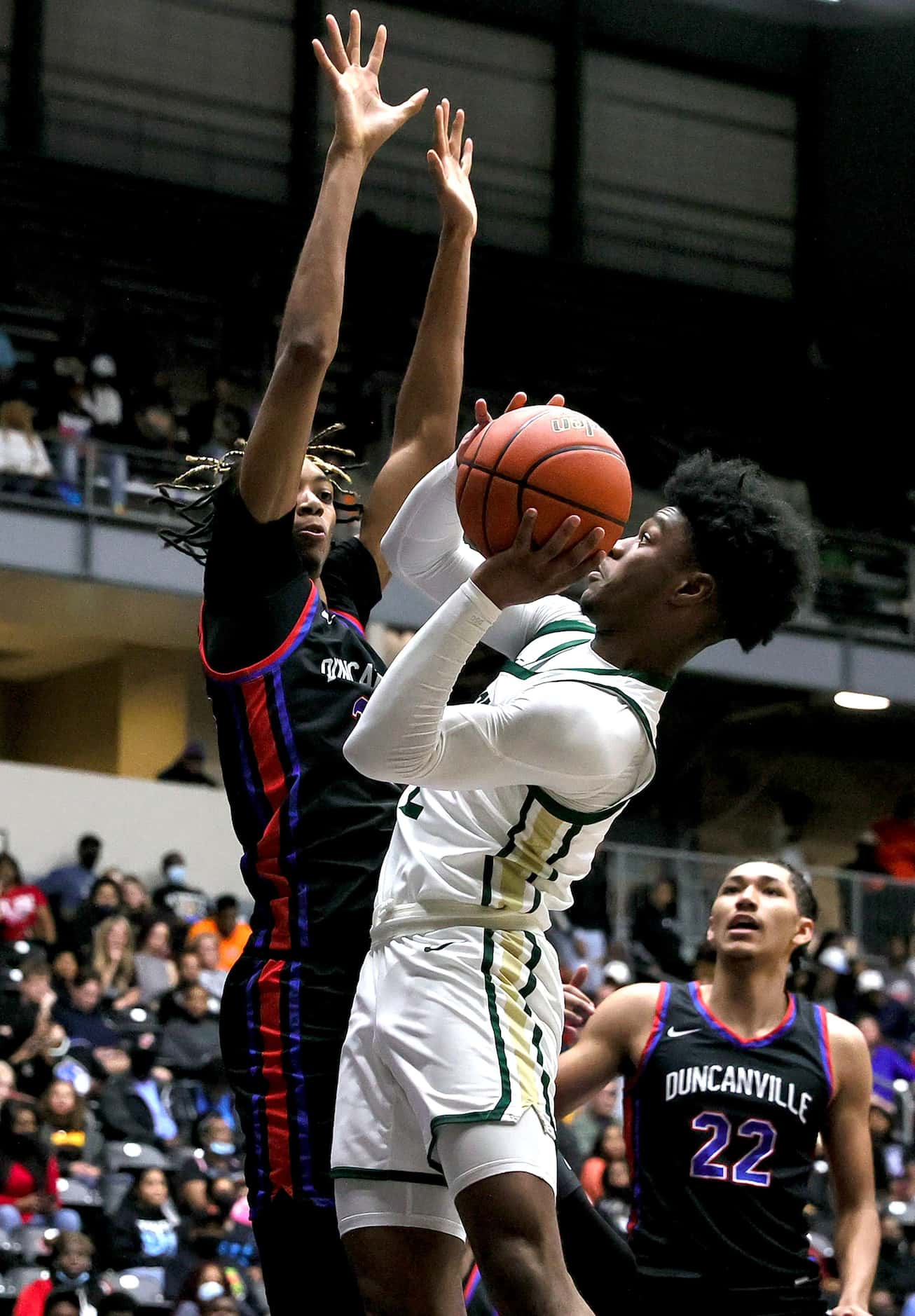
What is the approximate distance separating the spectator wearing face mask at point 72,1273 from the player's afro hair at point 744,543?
6.33 m

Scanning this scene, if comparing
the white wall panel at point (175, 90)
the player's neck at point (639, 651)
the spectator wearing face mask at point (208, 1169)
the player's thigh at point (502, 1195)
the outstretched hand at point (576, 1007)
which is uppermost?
the white wall panel at point (175, 90)

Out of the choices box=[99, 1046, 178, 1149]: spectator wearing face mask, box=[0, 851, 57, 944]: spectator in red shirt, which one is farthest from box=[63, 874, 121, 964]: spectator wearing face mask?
box=[99, 1046, 178, 1149]: spectator wearing face mask

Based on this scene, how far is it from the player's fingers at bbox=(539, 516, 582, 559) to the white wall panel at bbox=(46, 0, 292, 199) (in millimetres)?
18410

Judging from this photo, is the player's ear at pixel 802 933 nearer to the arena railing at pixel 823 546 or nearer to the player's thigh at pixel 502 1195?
the player's thigh at pixel 502 1195

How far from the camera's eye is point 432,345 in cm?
470

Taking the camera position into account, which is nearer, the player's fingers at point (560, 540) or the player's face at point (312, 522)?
the player's fingers at point (560, 540)

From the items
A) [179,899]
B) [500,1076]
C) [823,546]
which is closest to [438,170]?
[500,1076]

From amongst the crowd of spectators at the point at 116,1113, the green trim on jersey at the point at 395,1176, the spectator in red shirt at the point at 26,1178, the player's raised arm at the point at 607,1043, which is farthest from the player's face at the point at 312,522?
the spectator in red shirt at the point at 26,1178

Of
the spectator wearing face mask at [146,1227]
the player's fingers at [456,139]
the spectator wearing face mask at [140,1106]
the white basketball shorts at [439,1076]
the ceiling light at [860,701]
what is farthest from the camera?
the ceiling light at [860,701]

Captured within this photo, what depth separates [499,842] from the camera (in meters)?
3.72

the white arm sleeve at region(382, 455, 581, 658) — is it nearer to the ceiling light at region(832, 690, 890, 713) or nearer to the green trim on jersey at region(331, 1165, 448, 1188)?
the green trim on jersey at region(331, 1165, 448, 1188)

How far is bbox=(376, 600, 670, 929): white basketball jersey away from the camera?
3695 mm

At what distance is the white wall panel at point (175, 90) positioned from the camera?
68.7ft

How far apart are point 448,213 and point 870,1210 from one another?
267 cm
